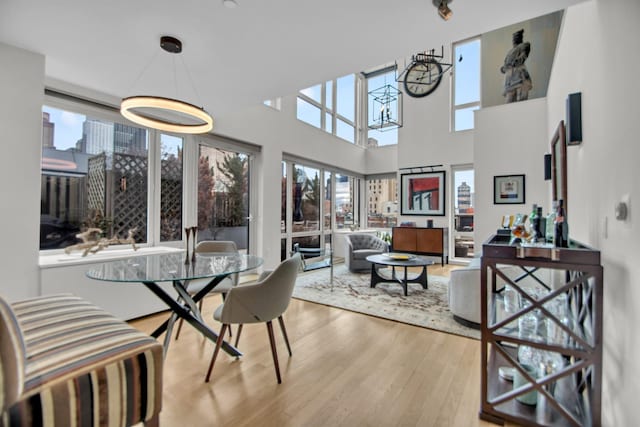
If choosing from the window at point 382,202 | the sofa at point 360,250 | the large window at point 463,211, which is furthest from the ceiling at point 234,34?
the window at point 382,202

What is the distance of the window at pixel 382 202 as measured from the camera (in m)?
8.07

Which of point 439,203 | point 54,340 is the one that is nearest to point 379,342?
point 54,340

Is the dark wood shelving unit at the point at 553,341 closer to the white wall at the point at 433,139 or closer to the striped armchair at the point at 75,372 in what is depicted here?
the striped armchair at the point at 75,372

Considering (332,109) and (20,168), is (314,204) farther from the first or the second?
(20,168)

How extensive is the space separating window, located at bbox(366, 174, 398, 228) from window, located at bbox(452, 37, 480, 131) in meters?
2.24

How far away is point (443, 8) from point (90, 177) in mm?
3770

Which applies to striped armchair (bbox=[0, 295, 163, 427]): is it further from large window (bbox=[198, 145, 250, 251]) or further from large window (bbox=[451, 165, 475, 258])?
large window (bbox=[451, 165, 475, 258])

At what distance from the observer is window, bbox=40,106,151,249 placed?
10.0ft

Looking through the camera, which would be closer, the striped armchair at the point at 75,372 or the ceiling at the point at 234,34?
the striped armchair at the point at 75,372

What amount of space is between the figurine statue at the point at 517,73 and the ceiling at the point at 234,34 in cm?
337

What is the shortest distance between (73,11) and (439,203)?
6596mm

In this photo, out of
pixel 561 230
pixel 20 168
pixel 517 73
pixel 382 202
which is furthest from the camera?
pixel 382 202

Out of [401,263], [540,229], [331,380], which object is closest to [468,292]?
[540,229]

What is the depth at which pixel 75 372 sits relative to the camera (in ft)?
3.43
